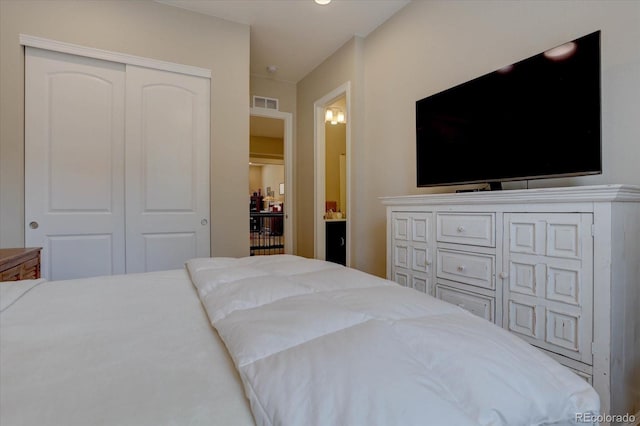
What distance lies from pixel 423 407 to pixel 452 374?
0.34ft

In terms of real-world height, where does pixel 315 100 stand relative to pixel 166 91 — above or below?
above

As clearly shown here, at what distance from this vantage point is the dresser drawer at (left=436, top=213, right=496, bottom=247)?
166 centimetres

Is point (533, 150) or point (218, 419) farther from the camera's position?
point (533, 150)

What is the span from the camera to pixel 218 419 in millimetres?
473

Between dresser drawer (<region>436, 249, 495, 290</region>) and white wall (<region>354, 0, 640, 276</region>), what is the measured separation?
0.62 metres

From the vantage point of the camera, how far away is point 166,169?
110 inches

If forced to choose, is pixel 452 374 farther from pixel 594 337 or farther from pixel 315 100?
pixel 315 100

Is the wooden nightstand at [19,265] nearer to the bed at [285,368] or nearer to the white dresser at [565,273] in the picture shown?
the bed at [285,368]

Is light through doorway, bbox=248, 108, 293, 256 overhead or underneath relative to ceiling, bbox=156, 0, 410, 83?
underneath

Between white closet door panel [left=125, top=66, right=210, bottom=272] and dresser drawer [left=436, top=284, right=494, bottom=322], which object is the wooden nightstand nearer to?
white closet door panel [left=125, top=66, right=210, bottom=272]

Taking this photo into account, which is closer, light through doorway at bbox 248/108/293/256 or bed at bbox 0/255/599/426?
bed at bbox 0/255/599/426

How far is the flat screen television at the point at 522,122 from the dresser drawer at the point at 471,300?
680mm

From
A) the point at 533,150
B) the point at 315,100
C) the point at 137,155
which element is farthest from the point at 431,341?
the point at 315,100

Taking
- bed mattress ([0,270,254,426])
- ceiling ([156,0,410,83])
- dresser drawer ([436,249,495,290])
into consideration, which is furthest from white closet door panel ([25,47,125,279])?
dresser drawer ([436,249,495,290])
